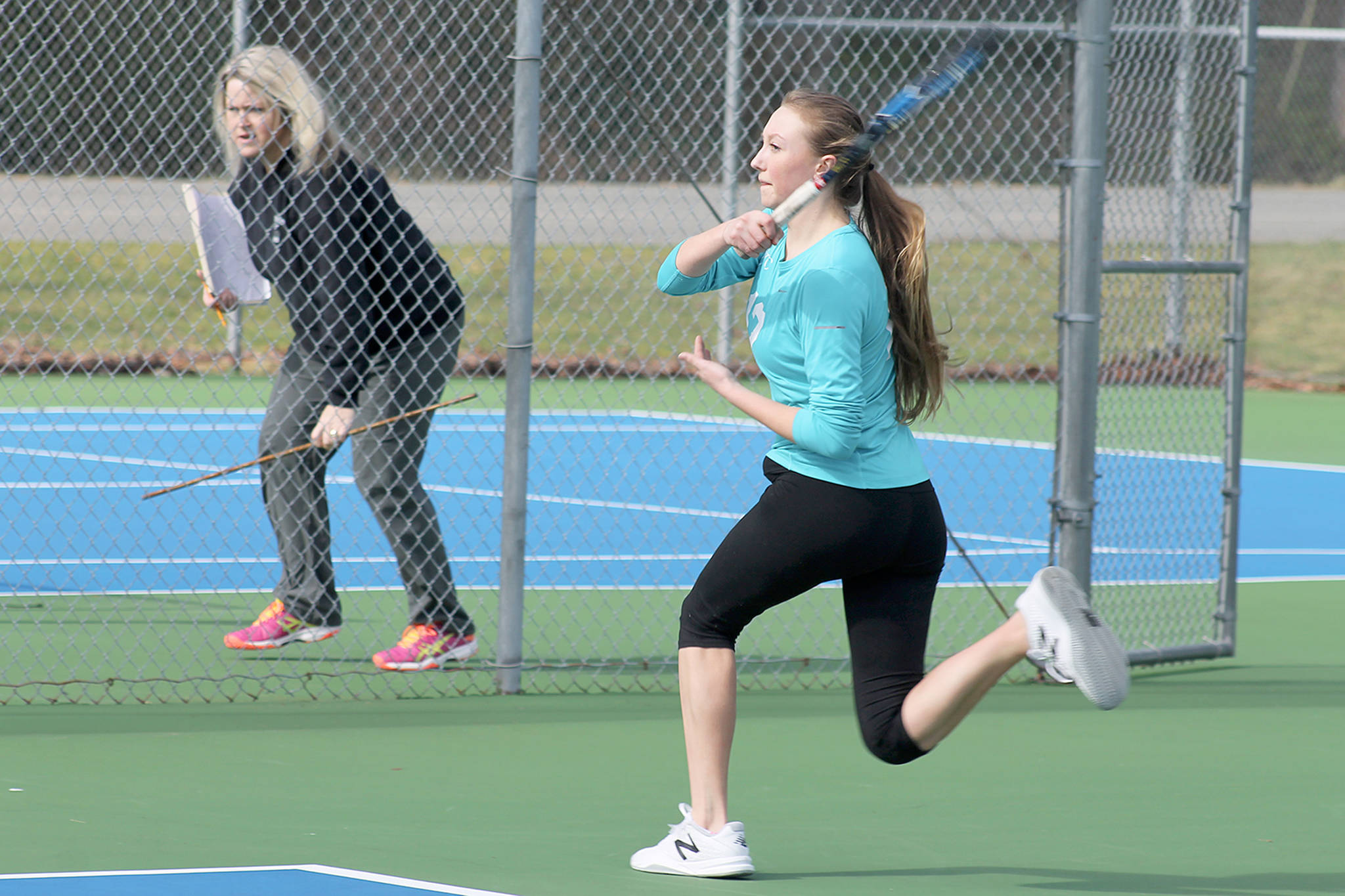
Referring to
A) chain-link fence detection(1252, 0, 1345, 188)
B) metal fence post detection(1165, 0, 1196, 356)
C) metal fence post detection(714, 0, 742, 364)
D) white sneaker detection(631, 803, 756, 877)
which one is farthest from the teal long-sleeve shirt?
chain-link fence detection(1252, 0, 1345, 188)

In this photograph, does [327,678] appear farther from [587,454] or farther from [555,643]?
[587,454]

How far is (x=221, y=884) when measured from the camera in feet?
12.7

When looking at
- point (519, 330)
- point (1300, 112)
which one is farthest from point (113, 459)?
point (1300, 112)

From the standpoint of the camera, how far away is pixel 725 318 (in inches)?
478

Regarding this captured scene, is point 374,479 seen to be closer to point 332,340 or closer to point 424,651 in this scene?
point 332,340

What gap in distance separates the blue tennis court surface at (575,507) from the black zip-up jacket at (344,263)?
1.94 meters

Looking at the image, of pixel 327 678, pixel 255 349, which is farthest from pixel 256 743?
pixel 255 349

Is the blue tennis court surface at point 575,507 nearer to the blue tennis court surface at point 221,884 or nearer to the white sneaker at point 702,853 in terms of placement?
the white sneaker at point 702,853

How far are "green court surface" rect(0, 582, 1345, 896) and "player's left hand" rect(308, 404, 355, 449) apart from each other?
86cm

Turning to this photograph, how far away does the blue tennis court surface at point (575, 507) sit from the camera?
803 cm

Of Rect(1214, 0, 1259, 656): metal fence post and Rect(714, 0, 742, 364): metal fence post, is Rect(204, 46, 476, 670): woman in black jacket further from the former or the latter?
Rect(1214, 0, 1259, 656): metal fence post

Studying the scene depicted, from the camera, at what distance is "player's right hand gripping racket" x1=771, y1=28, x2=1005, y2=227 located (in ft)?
12.2

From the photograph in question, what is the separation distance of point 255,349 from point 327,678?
11949 mm

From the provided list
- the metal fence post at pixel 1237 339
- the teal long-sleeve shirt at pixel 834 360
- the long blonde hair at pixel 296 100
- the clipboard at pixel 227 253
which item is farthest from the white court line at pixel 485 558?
the teal long-sleeve shirt at pixel 834 360
